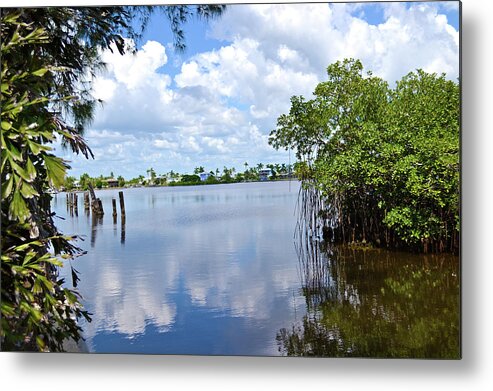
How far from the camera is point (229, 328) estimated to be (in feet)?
13.6

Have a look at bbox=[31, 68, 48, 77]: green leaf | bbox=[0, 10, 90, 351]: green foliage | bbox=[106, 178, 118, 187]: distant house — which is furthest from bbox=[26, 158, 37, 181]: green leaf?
bbox=[106, 178, 118, 187]: distant house

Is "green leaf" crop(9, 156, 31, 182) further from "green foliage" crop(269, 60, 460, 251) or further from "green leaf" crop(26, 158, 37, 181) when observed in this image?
"green foliage" crop(269, 60, 460, 251)

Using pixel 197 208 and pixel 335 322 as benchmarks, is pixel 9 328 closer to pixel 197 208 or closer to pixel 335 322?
pixel 335 322

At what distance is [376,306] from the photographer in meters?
4.78

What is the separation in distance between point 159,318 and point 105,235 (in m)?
4.52

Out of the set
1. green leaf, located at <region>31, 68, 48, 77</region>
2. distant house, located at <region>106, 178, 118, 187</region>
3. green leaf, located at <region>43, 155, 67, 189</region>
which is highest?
green leaf, located at <region>31, 68, 48, 77</region>

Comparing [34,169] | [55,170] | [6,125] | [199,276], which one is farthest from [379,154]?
[6,125]

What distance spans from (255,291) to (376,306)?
1.07m

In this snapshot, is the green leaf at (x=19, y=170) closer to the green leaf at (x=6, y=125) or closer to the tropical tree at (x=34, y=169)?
the tropical tree at (x=34, y=169)

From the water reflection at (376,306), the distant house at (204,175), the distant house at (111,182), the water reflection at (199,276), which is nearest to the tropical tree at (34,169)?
the water reflection at (199,276)

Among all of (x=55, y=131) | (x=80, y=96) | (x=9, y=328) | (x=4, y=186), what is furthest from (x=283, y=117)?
(x=9, y=328)

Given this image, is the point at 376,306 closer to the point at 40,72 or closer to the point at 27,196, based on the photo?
the point at 27,196

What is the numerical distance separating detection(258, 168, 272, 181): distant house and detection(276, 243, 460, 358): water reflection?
3.80ft

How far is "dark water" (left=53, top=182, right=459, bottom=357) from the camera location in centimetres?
397
